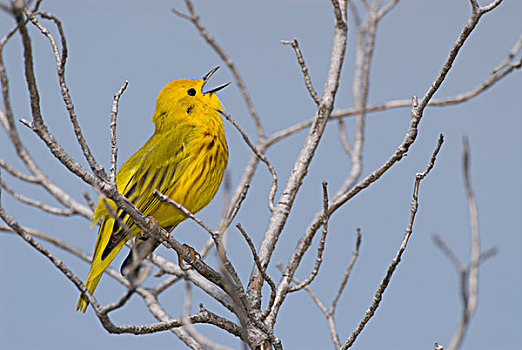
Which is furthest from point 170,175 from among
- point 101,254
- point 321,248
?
point 321,248

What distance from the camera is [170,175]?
4250mm

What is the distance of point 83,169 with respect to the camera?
252 centimetres

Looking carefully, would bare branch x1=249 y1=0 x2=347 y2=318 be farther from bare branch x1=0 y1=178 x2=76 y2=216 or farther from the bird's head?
bare branch x1=0 y1=178 x2=76 y2=216

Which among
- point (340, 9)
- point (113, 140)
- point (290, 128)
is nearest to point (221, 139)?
point (290, 128)

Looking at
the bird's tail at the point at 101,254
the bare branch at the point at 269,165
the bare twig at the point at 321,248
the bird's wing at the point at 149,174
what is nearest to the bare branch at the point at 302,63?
the bare branch at the point at 269,165

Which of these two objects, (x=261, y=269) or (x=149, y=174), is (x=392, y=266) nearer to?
(x=261, y=269)

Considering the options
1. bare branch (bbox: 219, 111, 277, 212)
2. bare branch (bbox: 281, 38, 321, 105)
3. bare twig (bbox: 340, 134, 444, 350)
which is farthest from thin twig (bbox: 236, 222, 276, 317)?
bare branch (bbox: 281, 38, 321, 105)

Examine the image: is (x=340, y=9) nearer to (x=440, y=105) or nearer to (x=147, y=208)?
(x=440, y=105)

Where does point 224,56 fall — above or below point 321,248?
above

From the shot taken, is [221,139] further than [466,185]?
Yes

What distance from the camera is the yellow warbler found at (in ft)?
13.4

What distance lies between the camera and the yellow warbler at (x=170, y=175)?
409cm

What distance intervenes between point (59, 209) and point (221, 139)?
4.45 feet

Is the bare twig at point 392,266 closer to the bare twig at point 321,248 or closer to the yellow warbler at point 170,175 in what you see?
the bare twig at point 321,248
